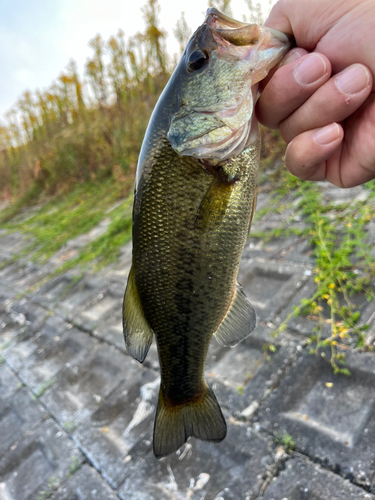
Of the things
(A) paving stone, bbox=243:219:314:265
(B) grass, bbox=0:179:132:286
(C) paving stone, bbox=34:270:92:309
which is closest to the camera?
(A) paving stone, bbox=243:219:314:265

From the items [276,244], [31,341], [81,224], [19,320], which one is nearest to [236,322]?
[276,244]

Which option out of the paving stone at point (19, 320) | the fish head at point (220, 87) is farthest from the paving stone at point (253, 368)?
the paving stone at point (19, 320)

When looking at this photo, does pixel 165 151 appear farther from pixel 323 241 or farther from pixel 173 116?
pixel 323 241

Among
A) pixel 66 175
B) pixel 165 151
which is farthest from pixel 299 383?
pixel 66 175

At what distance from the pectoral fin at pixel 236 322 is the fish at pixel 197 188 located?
0.20ft

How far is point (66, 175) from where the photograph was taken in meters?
10.2

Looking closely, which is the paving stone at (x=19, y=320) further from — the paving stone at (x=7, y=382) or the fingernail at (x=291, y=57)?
the fingernail at (x=291, y=57)

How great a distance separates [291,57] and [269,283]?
77.9 inches

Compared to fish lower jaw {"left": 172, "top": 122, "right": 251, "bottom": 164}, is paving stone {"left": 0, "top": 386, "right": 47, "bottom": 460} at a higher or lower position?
lower

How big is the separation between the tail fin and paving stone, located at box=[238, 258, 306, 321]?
125cm

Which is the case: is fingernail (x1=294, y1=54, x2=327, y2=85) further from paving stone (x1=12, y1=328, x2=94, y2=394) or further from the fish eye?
paving stone (x1=12, y1=328, x2=94, y2=394)

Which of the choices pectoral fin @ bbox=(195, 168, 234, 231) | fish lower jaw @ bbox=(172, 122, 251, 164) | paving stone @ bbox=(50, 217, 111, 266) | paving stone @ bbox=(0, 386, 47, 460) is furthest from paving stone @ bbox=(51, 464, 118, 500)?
paving stone @ bbox=(50, 217, 111, 266)

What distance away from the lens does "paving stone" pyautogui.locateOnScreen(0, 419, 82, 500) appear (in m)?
2.05

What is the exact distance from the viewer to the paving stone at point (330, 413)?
1559 mm
